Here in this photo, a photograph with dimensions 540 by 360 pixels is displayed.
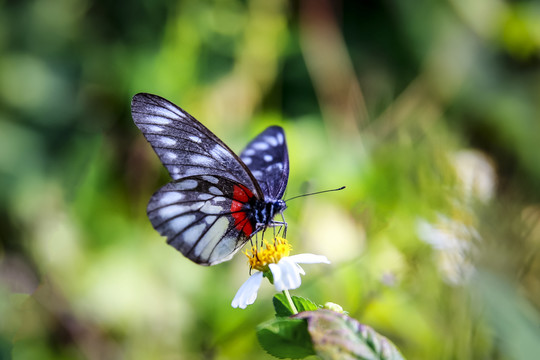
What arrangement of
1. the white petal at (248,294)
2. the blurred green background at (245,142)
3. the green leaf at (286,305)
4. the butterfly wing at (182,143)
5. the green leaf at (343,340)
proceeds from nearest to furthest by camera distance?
the green leaf at (343,340), the green leaf at (286,305), the white petal at (248,294), the butterfly wing at (182,143), the blurred green background at (245,142)

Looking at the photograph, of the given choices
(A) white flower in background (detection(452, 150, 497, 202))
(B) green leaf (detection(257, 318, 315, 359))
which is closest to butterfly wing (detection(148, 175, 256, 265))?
(B) green leaf (detection(257, 318, 315, 359))

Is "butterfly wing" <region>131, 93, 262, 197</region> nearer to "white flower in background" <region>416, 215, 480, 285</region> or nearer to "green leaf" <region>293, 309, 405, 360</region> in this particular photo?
"white flower in background" <region>416, 215, 480, 285</region>

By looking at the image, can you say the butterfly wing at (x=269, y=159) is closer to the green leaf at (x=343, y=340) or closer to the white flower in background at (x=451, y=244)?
the white flower in background at (x=451, y=244)

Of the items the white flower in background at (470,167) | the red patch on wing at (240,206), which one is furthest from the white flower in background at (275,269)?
the white flower in background at (470,167)

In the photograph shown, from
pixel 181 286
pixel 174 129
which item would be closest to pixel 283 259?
pixel 174 129

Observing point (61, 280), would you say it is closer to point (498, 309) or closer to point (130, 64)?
point (130, 64)

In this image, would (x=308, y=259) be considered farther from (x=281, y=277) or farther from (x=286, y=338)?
(x=286, y=338)
